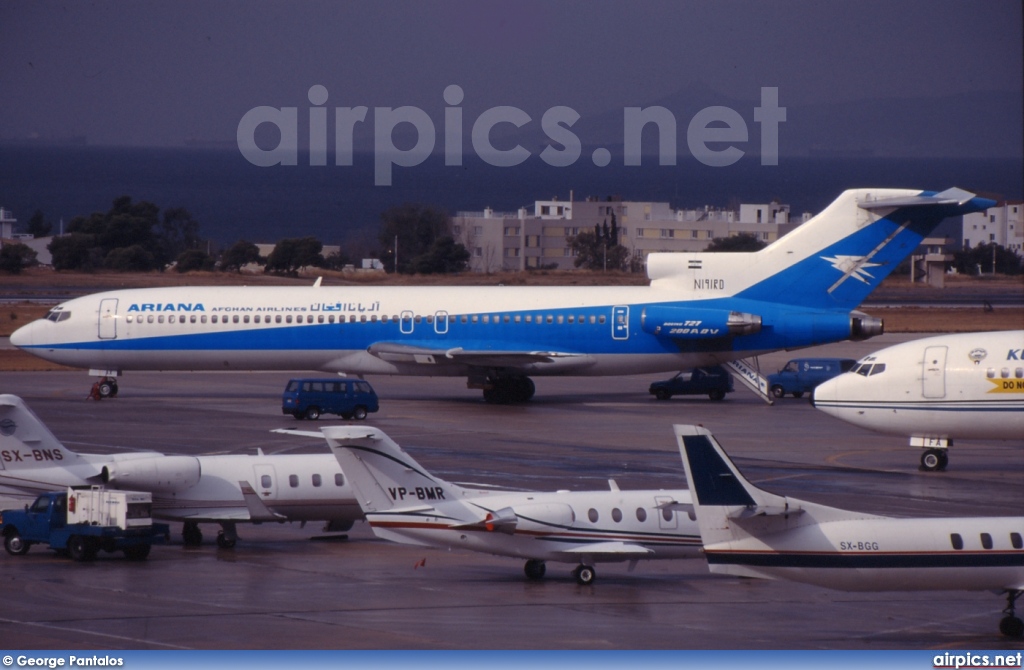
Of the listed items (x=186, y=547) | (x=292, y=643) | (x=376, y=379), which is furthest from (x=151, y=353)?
(x=292, y=643)

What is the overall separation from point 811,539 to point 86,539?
13.8 metres

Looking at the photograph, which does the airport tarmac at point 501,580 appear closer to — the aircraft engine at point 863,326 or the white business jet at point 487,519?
the white business jet at point 487,519

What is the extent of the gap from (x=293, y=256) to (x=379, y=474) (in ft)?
358

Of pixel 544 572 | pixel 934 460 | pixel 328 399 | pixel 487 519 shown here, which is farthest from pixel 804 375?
pixel 487 519

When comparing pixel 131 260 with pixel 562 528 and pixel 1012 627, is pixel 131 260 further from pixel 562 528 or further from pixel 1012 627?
pixel 1012 627

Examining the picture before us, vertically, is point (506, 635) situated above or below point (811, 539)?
below

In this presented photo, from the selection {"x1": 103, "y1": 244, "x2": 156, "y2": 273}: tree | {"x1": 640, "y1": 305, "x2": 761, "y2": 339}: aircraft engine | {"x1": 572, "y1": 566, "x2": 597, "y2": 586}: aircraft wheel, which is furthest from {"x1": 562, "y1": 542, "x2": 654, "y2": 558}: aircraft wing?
{"x1": 103, "y1": 244, "x2": 156, "y2": 273}: tree

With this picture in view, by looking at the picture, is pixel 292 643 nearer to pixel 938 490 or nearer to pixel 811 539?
pixel 811 539

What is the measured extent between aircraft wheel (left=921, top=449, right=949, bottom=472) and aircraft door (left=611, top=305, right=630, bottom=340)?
1515cm

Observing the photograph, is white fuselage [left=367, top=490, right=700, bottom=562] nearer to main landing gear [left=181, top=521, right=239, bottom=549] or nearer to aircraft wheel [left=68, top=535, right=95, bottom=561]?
main landing gear [left=181, top=521, right=239, bottom=549]

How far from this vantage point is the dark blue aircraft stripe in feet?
63.6

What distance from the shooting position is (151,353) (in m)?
51.6

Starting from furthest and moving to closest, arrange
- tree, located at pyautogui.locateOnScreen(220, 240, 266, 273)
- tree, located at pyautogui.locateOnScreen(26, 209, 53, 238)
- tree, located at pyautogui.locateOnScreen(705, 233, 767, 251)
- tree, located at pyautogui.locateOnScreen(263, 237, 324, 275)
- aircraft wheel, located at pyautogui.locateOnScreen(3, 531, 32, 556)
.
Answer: tree, located at pyautogui.locateOnScreen(26, 209, 53, 238) < tree, located at pyautogui.locateOnScreen(705, 233, 767, 251) < tree, located at pyautogui.locateOnScreen(220, 240, 266, 273) < tree, located at pyautogui.locateOnScreen(263, 237, 324, 275) < aircraft wheel, located at pyautogui.locateOnScreen(3, 531, 32, 556)

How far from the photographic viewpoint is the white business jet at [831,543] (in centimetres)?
1923
